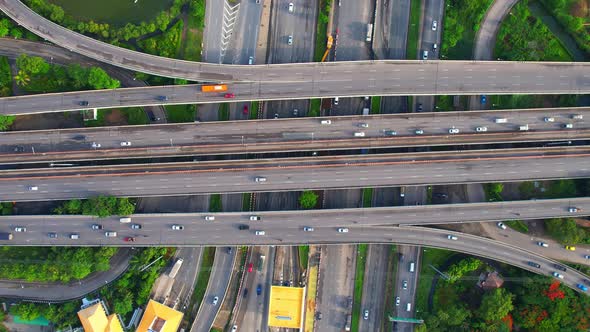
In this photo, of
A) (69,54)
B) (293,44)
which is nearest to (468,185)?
(293,44)

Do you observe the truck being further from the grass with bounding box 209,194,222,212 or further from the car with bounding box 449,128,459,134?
the car with bounding box 449,128,459,134

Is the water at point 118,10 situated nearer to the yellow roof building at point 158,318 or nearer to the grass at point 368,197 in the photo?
the grass at point 368,197

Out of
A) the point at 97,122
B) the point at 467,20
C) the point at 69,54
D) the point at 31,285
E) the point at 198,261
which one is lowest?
the point at 31,285

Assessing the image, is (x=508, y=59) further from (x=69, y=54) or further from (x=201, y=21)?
(x=69, y=54)

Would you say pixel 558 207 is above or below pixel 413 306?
above

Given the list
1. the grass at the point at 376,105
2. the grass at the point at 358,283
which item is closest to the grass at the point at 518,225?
the grass at the point at 358,283

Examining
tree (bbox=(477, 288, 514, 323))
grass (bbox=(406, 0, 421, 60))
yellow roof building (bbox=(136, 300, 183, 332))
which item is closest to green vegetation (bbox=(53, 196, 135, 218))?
yellow roof building (bbox=(136, 300, 183, 332))
